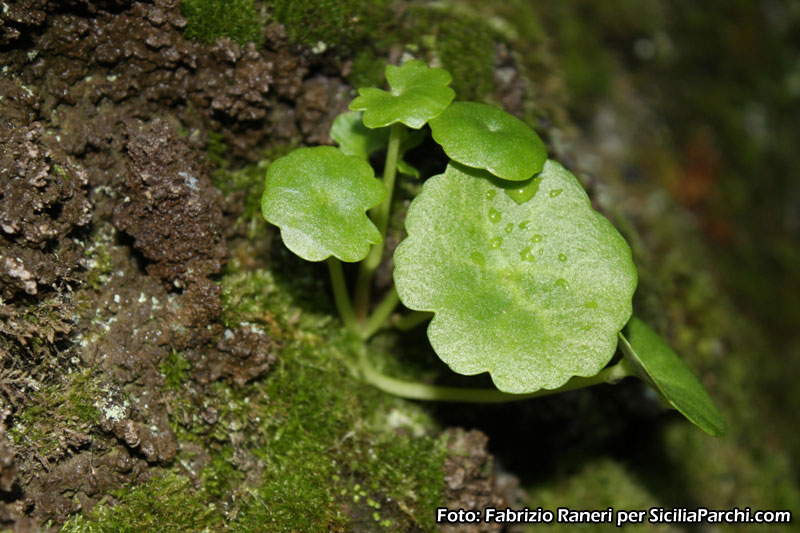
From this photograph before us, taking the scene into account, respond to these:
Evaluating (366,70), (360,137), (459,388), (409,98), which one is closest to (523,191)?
(409,98)

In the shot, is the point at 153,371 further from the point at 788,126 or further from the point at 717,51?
the point at 788,126

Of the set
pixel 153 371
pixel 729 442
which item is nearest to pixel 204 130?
pixel 153 371

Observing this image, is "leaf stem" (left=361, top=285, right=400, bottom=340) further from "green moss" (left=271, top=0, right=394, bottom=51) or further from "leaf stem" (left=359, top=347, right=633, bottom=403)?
"green moss" (left=271, top=0, right=394, bottom=51)

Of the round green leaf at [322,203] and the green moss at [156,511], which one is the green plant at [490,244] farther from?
the green moss at [156,511]

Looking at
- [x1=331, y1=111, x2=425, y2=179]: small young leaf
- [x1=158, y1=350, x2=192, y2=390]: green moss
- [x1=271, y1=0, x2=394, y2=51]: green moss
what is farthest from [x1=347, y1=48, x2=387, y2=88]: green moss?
[x1=158, y1=350, x2=192, y2=390]: green moss

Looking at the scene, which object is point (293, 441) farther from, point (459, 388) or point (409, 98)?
point (409, 98)

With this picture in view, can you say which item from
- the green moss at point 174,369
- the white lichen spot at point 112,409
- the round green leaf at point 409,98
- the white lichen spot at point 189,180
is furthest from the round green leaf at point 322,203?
the white lichen spot at point 112,409
